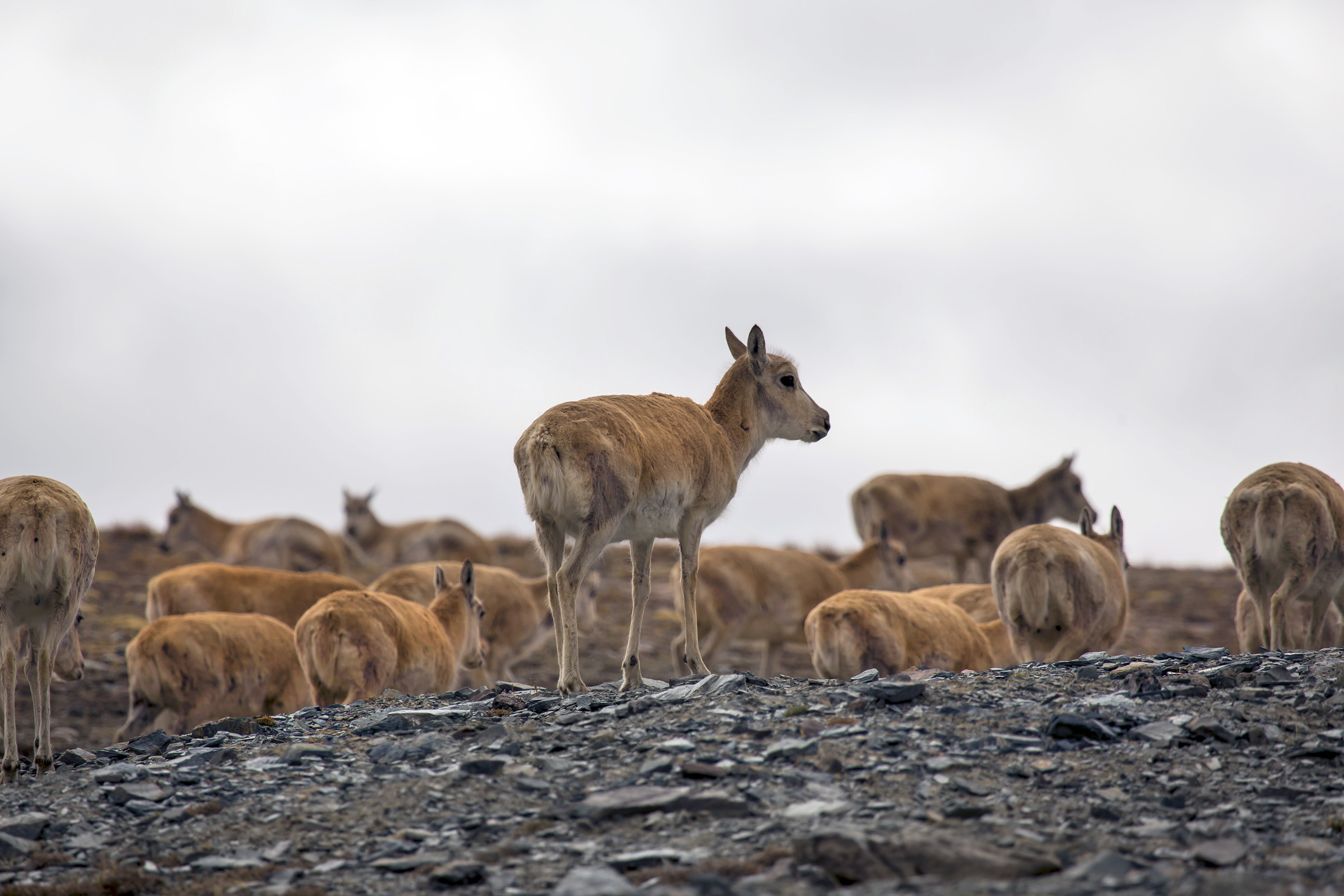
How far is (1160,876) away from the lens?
473cm

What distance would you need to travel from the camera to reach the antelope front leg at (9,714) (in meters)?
8.41

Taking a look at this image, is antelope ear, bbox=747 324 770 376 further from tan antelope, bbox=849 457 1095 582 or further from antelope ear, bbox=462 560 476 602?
tan antelope, bbox=849 457 1095 582

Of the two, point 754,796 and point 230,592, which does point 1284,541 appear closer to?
point 754,796

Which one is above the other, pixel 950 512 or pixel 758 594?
pixel 950 512

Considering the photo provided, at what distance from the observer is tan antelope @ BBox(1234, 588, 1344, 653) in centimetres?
1314

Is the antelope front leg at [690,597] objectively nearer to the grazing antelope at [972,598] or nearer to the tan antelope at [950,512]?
the grazing antelope at [972,598]

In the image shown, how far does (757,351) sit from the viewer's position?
10.8 metres

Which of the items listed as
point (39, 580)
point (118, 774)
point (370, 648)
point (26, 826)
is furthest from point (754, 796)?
point (370, 648)

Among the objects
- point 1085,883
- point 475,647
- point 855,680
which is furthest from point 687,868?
point 475,647

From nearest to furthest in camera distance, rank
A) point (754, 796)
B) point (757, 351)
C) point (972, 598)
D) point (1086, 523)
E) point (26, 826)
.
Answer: point (754, 796) < point (26, 826) < point (757, 351) < point (1086, 523) < point (972, 598)

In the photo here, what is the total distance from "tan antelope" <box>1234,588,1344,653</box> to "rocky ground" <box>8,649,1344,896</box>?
4847 millimetres

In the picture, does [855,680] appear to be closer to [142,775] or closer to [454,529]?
[142,775]

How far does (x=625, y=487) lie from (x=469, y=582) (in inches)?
273

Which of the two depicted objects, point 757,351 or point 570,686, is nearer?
point 570,686
